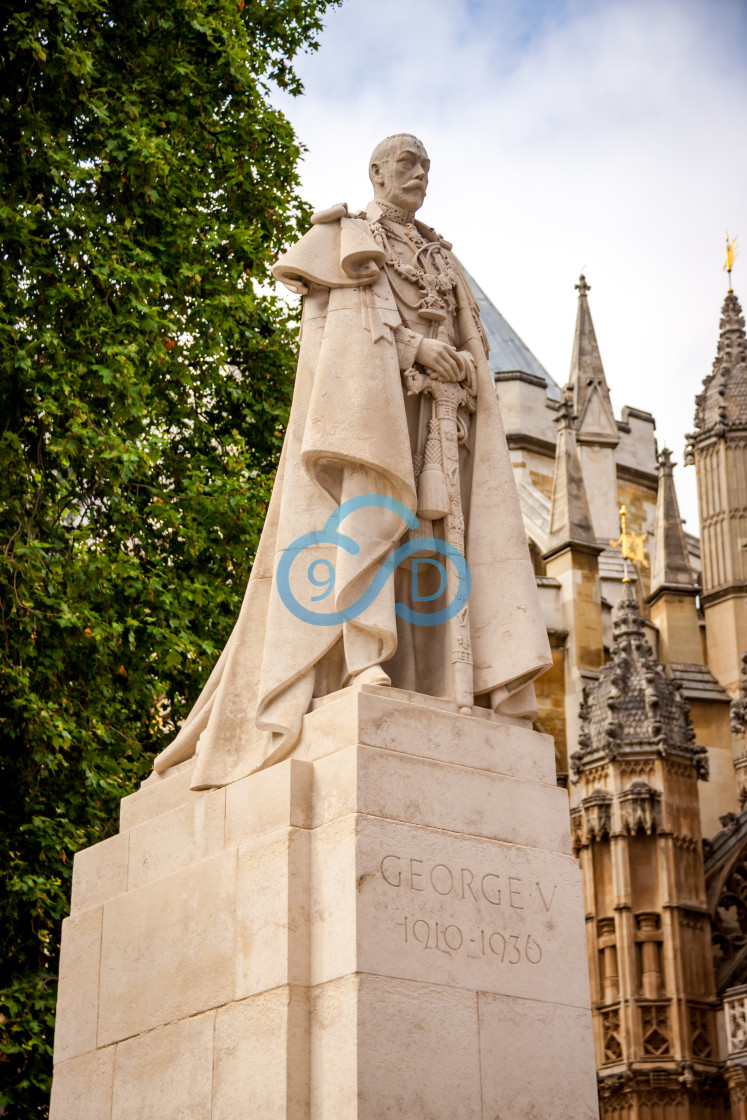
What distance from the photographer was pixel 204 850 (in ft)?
19.6

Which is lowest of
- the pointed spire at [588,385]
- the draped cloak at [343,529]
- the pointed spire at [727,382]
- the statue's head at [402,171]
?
the draped cloak at [343,529]

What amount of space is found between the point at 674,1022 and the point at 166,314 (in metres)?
10.3

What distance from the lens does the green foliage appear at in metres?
11.9

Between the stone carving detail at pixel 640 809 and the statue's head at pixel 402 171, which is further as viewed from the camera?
the stone carving detail at pixel 640 809

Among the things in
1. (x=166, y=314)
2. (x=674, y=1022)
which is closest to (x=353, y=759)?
(x=166, y=314)

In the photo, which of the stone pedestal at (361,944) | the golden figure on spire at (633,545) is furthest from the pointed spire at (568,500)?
the stone pedestal at (361,944)

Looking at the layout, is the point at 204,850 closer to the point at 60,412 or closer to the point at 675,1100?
the point at 60,412

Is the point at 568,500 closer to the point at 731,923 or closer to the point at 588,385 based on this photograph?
the point at 588,385

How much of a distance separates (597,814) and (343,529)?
14.8 meters

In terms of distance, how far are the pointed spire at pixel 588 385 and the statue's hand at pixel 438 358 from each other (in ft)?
95.6

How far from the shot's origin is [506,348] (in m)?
41.8

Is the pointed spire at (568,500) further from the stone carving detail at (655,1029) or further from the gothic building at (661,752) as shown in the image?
the stone carving detail at (655,1029)

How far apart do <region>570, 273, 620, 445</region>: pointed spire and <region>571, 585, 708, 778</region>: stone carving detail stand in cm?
1339

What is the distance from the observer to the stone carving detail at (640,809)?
65.5 ft
